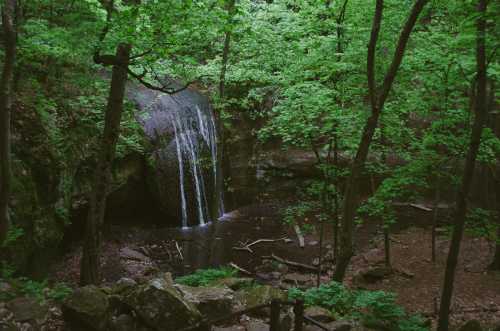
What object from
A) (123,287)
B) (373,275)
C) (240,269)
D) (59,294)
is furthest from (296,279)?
(59,294)

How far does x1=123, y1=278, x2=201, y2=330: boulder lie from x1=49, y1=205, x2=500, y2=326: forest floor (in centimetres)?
520

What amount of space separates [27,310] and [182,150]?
11837mm

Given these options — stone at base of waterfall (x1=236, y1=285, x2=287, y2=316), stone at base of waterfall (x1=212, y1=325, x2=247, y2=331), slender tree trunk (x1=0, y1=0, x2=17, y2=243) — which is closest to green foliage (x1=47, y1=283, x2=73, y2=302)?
slender tree trunk (x1=0, y1=0, x2=17, y2=243)

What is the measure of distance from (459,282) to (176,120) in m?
11.4

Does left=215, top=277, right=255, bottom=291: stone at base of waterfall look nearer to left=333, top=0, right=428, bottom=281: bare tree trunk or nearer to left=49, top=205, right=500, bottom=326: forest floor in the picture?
left=333, top=0, right=428, bottom=281: bare tree trunk

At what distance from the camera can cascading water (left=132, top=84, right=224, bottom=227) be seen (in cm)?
1529

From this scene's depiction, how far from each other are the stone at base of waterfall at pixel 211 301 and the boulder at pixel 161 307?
0.41m

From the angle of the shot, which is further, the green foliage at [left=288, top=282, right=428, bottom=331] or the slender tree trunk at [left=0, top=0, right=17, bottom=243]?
the green foliage at [left=288, top=282, right=428, bottom=331]

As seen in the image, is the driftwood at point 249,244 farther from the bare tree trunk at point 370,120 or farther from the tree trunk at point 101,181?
the tree trunk at point 101,181

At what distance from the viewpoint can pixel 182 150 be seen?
53.0 ft

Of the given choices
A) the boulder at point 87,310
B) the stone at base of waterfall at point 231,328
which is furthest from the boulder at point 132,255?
the boulder at point 87,310

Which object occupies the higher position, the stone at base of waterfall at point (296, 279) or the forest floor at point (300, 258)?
the forest floor at point (300, 258)

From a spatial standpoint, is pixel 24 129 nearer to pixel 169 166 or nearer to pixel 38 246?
pixel 38 246

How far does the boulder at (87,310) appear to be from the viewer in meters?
4.44
